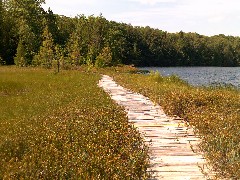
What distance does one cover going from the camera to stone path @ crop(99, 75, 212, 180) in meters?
6.22

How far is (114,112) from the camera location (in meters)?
11.4

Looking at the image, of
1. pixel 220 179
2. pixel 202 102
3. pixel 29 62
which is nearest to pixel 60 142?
pixel 220 179

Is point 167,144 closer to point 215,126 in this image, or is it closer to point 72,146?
point 215,126

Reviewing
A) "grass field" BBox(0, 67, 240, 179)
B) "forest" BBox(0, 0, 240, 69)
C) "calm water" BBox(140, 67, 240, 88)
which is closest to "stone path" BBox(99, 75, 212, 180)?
"grass field" BBox(0, 67, 240, 179)

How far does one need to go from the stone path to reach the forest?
29487mm

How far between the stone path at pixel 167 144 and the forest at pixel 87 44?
29487 millimetres

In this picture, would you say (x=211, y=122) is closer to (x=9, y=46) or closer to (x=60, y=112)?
(x=60, y=112)

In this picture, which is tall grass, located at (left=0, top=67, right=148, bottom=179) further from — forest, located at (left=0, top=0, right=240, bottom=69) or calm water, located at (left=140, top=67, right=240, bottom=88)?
forest, located at (left=0, top=0, right=240, bottom=69)

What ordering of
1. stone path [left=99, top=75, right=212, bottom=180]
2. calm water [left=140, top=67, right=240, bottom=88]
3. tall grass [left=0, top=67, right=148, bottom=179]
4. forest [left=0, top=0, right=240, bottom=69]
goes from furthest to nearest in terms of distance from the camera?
1. forest [left=0, top=0, right=240, bottom=69]
2. calm water [left=140, top=67, right=240, bottom=88]
3. stone path [left=99, top=75, right=212, bottom=180]
4. tall grass [left=0, top=67, right=148, bottom=179]

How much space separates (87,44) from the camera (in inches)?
2938

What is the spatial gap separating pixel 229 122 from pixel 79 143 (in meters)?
3.95

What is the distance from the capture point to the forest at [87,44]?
51406mm

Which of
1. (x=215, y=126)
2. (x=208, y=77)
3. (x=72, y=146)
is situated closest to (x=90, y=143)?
(x=72, y=146)

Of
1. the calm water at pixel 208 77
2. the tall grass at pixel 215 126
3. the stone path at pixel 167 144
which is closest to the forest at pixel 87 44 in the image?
the calm water at pixel 208 77
